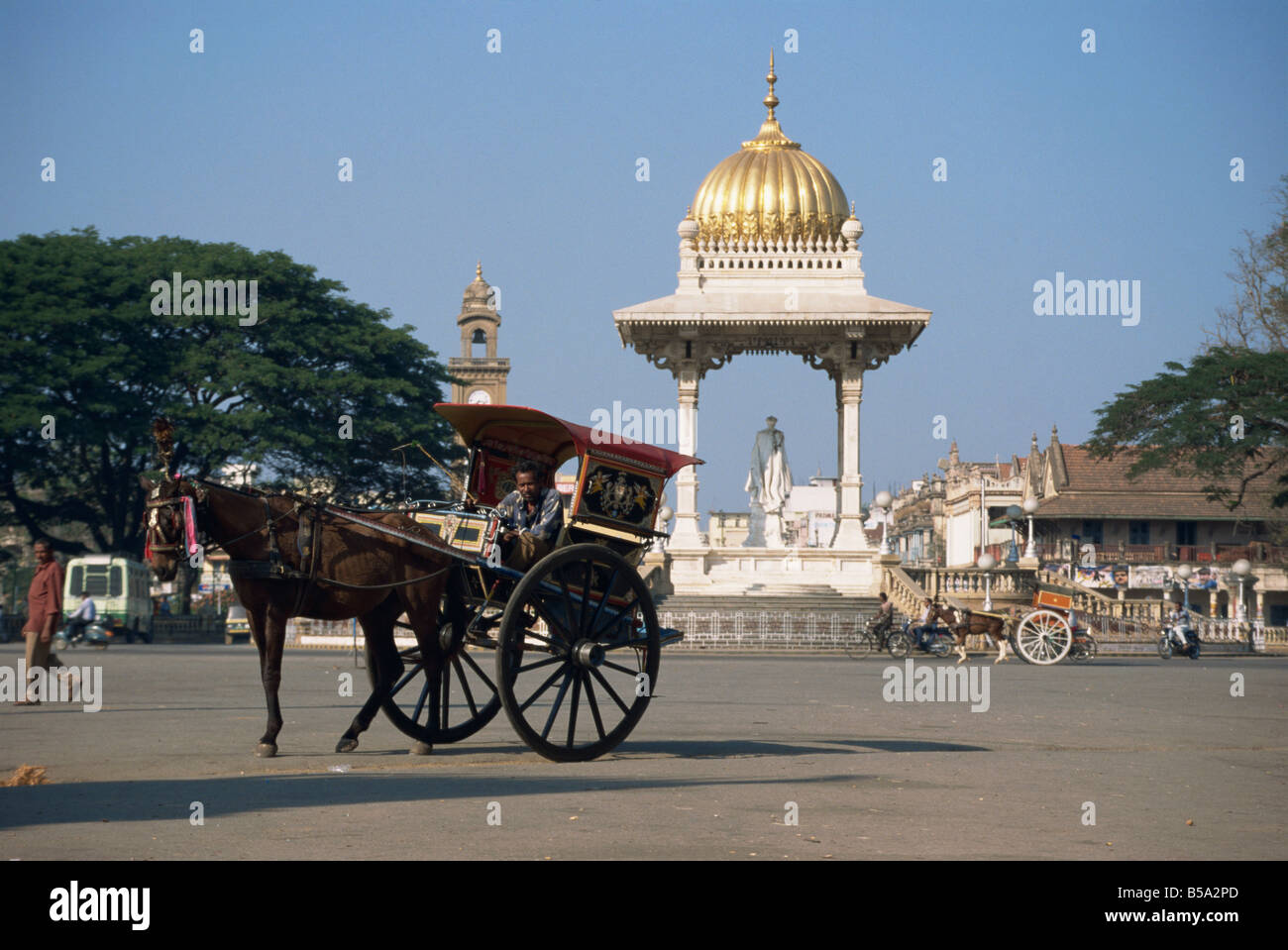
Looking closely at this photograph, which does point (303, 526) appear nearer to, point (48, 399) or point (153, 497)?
point (153, 497)

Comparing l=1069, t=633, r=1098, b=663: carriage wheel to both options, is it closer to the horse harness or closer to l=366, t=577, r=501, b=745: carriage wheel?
l=366, t=577, r=501, b=745: carriage wheel

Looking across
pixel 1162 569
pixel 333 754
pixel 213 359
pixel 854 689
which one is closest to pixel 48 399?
pixel 213 359

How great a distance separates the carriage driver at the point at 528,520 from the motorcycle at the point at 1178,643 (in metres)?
27.8

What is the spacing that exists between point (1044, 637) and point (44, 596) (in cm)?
1965

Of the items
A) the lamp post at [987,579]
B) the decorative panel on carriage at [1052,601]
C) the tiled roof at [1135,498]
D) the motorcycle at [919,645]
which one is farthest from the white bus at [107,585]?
the tiled roof at [1135,498]

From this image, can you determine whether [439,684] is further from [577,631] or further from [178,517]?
[178,517]

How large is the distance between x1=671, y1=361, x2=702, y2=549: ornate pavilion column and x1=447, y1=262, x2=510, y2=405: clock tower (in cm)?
7162

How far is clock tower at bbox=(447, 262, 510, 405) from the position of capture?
375ft

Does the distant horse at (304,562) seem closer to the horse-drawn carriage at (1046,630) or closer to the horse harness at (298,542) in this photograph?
the horse harness at (298,542)

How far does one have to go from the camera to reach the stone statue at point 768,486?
Answer: 1610 inches

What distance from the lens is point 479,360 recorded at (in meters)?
116

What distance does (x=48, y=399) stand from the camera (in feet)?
153

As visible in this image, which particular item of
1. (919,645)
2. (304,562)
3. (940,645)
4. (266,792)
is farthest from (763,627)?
(266,792)
